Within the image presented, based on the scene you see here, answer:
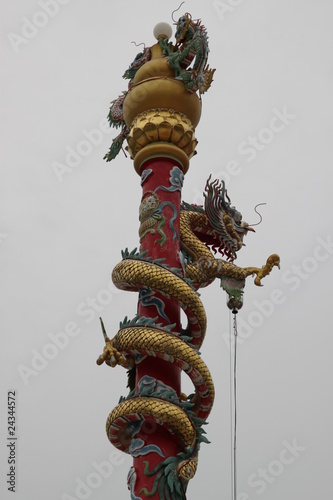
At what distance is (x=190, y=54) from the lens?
9.45 metres

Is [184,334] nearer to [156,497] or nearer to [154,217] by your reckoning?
[154,217]

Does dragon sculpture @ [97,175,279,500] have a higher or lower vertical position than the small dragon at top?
lower

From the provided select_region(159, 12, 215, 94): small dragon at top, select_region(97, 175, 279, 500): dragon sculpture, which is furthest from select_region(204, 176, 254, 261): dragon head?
select_region(159, 12, 215, 94): small dragon at top

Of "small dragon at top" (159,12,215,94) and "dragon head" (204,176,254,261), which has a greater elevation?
"small dragon at top" (159,12,215,94)

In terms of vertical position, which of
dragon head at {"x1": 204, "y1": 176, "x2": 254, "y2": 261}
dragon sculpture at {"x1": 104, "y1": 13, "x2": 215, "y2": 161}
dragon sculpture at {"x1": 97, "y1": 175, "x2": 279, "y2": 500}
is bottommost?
dragon sculpture at {"x1": 97, "y1": 175, "x2": 279, "y2": 500}

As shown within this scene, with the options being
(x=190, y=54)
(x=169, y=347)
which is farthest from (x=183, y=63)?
(x=169, y=347)

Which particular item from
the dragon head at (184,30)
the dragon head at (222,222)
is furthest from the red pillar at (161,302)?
the dragon head at (184,30)

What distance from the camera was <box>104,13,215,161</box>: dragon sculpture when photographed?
9.30 metres

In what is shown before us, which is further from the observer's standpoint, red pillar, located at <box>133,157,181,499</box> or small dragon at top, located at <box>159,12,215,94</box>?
small dragon at top, located at <box>159,12,215,94</box>

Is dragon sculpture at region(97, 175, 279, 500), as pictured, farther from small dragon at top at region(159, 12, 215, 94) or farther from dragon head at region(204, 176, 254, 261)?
small dragon at top at region(159, 12, 215, 94)

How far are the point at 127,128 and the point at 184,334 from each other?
3120 millimetres

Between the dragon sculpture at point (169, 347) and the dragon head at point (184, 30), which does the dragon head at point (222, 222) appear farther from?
the dragon head at point (184, 30)

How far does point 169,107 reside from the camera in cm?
911

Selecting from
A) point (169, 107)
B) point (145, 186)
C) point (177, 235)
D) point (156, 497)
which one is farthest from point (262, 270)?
point (156, 497)
